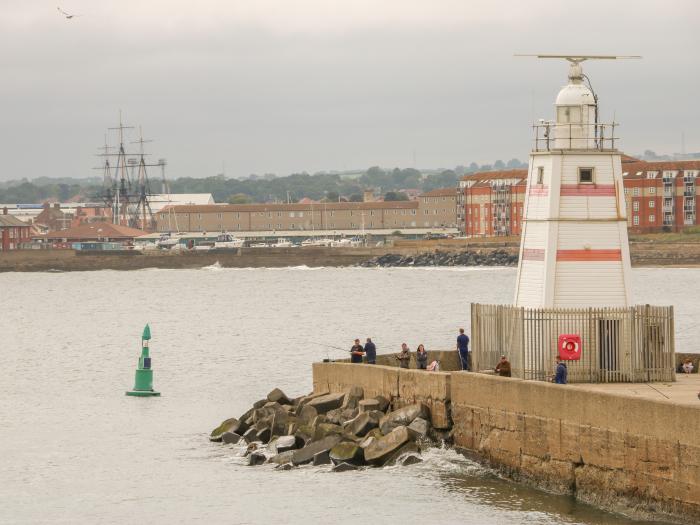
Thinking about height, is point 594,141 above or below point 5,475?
above

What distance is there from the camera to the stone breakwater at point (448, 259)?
511 ft

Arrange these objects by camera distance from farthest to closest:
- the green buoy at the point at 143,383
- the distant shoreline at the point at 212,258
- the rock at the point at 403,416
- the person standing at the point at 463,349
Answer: the distant shoreline at the point at 212,258, the green buoy at the point at 143,383, the person standing at the point at 463,349, the rock at the point at 403,416

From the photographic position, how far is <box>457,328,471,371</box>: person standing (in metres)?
27.4

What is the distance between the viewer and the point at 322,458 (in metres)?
25.9

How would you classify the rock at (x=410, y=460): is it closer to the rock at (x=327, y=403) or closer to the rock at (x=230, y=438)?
the rock at (x=327, y=403)

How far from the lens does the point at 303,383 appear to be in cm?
4209

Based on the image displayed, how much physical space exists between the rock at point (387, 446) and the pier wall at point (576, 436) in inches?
28.9

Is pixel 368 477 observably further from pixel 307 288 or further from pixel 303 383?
pixel 307 288

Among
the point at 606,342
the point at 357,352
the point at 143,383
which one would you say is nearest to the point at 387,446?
the point at 606,342

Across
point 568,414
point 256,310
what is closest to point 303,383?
point 568,414

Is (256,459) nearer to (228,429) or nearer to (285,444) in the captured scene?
(285,444)

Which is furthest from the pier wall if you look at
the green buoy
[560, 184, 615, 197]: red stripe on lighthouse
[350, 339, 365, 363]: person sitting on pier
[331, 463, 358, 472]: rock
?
the green buoy

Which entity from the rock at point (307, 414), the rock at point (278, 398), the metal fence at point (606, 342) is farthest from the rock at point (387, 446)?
the rock at point (278, 398)

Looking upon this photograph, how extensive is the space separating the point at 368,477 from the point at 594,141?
6.49 m
